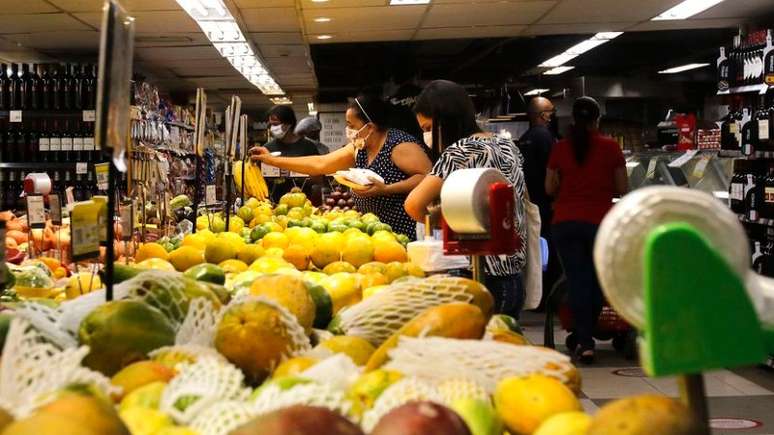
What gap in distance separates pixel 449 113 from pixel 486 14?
15.7 feet

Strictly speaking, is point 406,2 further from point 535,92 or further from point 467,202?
point 535,92

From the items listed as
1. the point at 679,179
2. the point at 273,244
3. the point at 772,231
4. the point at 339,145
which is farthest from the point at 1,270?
the point at 339,145

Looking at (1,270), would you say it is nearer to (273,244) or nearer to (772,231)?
(273,244)

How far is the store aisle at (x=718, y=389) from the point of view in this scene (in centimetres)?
431

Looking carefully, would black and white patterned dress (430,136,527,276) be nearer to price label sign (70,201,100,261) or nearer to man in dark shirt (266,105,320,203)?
price label sign (70,201,100,261)

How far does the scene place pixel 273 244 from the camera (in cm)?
342

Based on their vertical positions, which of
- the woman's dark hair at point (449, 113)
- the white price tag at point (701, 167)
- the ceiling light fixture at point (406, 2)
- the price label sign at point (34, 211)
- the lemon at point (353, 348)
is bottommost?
the lemon at point (353, 348)

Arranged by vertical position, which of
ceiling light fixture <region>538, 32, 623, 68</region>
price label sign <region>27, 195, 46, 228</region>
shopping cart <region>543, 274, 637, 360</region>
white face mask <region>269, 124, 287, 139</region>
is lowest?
shopping cart <region>543, 274, 637, 360</region>

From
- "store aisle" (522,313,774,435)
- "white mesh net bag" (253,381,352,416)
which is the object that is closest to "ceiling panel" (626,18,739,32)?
"store aisle" (522,313,774,435)

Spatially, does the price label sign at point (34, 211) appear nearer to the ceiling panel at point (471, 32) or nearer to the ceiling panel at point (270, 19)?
the ceiling panel at point (270, 19)

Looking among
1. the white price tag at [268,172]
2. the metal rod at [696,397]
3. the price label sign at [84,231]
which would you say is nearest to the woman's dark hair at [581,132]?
the white price tag at [268,172]

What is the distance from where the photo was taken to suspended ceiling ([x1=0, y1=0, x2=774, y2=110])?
767cm

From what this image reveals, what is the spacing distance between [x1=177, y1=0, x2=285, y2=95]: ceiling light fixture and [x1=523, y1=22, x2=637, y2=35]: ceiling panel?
2.99 metres

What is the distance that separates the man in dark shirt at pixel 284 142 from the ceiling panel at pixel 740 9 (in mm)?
3847
